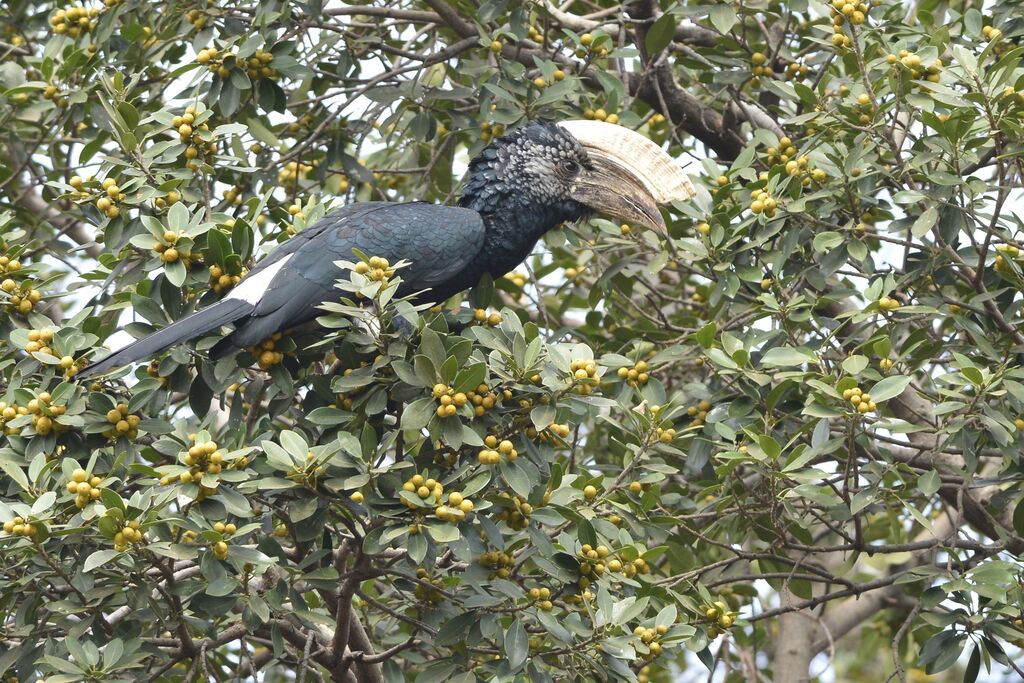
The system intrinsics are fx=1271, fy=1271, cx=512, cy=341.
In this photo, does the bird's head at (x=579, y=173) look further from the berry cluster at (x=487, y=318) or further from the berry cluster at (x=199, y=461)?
the berry cluster at (x=199, y=461)

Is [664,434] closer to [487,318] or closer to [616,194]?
[487,318]

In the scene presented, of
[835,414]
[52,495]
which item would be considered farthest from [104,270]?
[835,414]

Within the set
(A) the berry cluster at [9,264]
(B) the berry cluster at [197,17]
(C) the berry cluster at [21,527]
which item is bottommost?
(C) the berry cluster at [21,527]

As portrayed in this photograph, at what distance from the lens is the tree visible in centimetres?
301

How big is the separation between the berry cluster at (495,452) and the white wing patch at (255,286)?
732mm

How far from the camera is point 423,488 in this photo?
2885 mm

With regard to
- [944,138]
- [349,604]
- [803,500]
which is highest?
[944,138]

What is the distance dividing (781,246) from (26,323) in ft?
7.31

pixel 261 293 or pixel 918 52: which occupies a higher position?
pixel 918 52

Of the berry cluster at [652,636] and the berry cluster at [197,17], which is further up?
the berry cluster at [197,17]

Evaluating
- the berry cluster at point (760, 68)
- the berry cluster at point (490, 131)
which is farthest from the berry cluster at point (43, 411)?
the berry cluster at point (760, 68)

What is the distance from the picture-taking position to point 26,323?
135 inches

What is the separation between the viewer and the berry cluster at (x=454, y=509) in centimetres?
286

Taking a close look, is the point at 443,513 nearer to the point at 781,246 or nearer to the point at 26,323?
the point at 26,323
